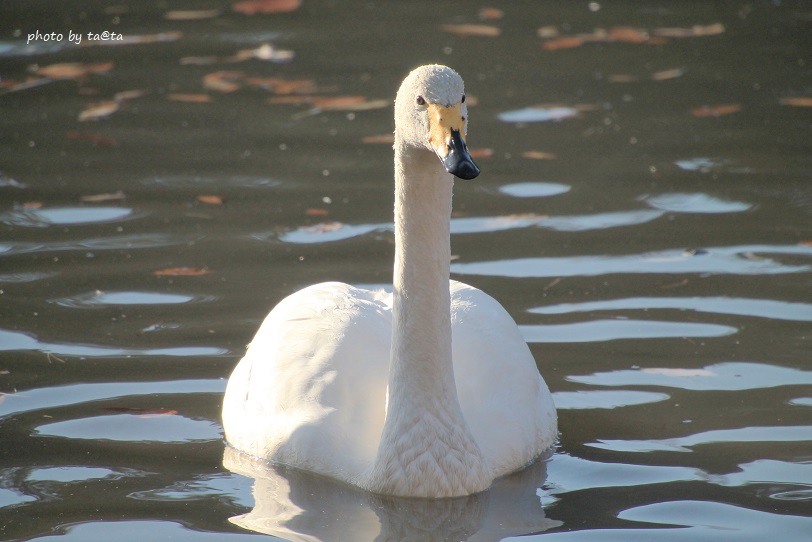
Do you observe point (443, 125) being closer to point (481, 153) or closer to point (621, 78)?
point (481, 153)

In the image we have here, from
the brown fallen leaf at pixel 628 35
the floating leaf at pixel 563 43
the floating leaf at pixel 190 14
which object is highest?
the floating leaf at pixel 190 14

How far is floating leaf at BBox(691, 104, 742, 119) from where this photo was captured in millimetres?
10914

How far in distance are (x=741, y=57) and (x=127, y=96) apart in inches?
220

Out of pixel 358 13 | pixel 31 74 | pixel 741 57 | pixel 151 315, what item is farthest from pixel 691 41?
pixel 151 315

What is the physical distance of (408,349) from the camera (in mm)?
5582

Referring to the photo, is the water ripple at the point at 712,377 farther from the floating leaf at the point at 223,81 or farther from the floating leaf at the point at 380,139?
the floating leaf at the point at 223,81

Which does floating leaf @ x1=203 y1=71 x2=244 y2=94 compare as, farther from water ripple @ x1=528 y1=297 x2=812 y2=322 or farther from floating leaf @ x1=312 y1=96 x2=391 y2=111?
water ripple @ x1=528 y1=297 x2=812 y2=322

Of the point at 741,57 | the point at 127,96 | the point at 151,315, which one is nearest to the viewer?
the point at 151,315

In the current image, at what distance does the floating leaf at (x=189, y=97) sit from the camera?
1145 cm

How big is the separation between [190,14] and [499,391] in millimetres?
8830

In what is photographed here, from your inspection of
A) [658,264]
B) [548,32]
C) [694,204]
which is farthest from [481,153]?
[548,32]

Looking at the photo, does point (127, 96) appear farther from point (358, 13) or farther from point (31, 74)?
point (358, 13)

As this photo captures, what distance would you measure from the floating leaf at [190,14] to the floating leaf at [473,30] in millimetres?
2461

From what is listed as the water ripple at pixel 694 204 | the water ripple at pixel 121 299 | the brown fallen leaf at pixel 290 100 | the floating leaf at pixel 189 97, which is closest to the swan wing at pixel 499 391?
the water ripple at pixel 121 299
